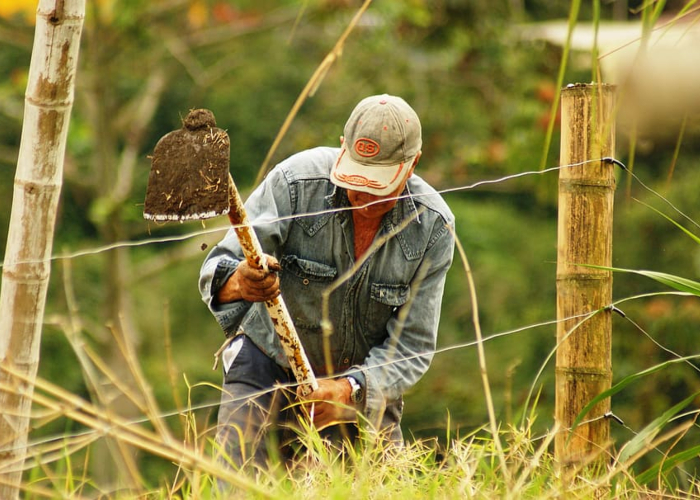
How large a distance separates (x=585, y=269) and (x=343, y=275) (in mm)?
880

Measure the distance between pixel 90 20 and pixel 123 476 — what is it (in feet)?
30.0

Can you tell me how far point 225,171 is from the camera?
2.45 meters

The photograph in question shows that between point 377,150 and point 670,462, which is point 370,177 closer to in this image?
point 377,150

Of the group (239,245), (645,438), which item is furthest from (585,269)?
(239,245)

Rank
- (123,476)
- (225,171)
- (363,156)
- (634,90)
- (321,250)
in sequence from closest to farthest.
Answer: (123,476)
(225,171)
(634,90)
(363,156)
(321,250)

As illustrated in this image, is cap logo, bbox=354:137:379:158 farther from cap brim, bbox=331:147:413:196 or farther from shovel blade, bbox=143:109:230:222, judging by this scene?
shovel blade, bbox=143:109:230:222

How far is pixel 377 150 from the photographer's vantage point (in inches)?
124

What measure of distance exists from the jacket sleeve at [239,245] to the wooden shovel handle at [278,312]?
0.87ft

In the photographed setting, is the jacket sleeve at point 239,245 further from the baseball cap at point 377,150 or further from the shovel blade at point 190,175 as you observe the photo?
the shovel blade at point 190,175

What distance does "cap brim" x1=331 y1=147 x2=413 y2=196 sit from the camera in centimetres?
312

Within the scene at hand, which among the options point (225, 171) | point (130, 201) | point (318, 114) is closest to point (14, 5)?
point (130, 201)

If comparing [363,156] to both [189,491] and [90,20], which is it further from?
[90,20]

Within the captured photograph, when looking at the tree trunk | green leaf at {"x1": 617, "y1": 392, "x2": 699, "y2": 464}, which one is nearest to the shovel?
the tree trunk

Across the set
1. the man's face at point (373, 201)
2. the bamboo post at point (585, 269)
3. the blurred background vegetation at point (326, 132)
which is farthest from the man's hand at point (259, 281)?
the blurred background vegetation at point (326, 132)
